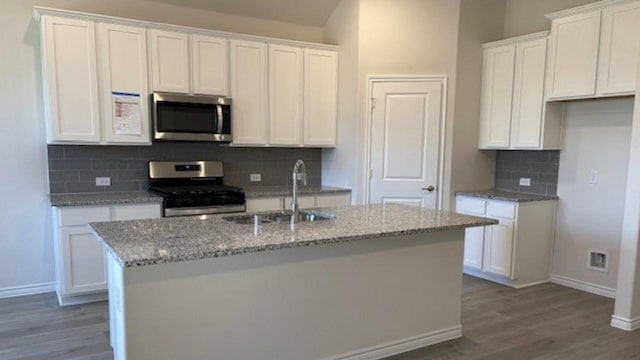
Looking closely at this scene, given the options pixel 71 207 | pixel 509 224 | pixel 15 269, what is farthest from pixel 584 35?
pixel 15 269

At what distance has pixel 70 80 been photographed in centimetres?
367

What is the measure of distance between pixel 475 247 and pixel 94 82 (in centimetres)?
398

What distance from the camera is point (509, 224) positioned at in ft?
14.1

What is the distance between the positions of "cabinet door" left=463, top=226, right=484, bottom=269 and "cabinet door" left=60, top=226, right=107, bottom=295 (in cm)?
348

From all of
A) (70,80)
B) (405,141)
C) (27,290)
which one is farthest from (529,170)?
(27,290)

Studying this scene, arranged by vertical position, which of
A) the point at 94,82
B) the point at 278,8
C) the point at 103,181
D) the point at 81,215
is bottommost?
the point at 81,215

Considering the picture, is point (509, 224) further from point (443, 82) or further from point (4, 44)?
point (4, 44)

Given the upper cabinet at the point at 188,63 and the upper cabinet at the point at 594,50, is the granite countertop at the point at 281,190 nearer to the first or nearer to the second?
the upper cabinet at the point at 188,63

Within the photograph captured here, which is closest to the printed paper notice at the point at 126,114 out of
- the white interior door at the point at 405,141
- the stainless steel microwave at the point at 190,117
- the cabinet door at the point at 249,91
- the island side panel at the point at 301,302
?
the stainless steel microwave at the point at 190,117

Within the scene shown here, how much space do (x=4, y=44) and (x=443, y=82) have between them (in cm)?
411

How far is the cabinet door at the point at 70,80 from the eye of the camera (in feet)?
11.8

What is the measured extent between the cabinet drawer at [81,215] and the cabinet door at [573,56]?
13.8 feet

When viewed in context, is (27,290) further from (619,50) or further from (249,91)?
(619,50)

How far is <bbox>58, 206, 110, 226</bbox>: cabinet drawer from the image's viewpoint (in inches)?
140
